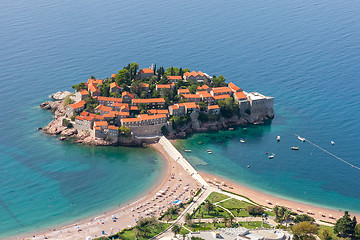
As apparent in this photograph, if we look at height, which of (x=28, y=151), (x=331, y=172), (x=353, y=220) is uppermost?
(x=331, y=172)

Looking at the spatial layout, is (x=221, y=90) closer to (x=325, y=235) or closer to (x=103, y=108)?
(x=103, y=108)

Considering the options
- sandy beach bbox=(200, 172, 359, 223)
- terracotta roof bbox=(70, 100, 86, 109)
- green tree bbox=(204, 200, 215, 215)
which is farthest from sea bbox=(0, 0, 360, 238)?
green tree bbox=(204, 200, 215, 215)

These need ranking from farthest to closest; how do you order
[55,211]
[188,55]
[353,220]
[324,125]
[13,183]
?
[188,55] < [324,125] < [13,183] < [55,211] < [353,220]

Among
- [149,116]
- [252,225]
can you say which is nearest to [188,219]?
[252,225]

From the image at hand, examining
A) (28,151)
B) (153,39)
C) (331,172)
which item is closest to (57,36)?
(153,39)

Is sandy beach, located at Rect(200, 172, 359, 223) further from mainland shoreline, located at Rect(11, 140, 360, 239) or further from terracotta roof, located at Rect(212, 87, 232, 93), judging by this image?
terracotta roof, located at Rect(212, 87, 232, 93)

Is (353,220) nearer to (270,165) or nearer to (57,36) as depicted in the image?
(270,165)
